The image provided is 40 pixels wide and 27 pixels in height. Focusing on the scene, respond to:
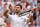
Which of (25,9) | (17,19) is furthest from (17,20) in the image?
(25,9)

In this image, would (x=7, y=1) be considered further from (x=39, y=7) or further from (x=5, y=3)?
(x=39, y=7)

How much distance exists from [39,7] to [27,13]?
6.2 inches

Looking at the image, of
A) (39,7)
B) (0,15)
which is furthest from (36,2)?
(0,15)

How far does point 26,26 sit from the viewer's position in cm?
97

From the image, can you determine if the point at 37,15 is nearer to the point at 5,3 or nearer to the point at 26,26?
the point at 26,26

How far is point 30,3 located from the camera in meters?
1.01

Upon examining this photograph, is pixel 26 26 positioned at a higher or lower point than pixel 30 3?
lower

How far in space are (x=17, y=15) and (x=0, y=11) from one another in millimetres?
245

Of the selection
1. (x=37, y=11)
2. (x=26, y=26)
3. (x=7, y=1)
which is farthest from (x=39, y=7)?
(x=7, y=1)

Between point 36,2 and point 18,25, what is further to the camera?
point 36,2

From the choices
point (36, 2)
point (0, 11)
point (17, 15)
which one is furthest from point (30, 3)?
point (0, 11)

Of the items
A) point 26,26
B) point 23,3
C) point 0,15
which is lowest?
point 26,26

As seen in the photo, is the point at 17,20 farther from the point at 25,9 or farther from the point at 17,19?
the point at 25,9

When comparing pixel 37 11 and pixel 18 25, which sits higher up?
pixel 37 11
